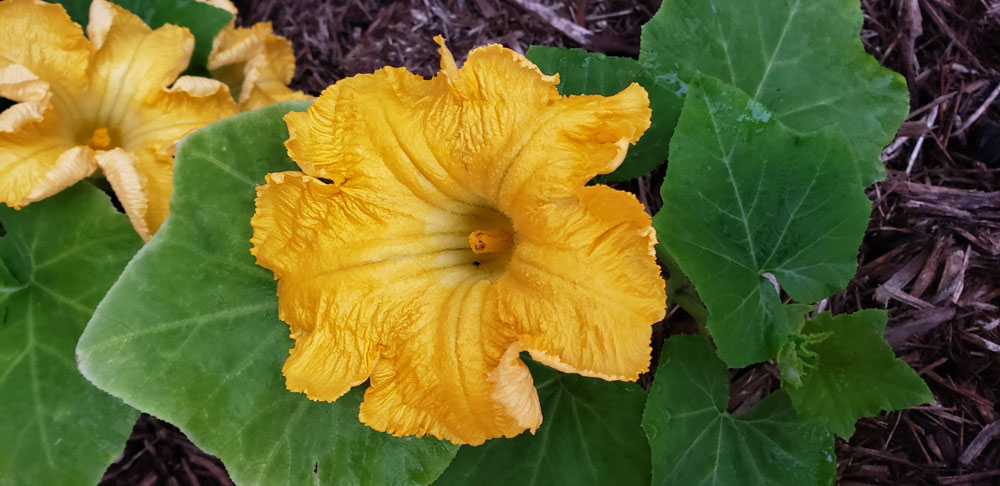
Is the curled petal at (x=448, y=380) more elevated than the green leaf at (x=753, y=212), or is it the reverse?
the green leaf at (x=753, y=212)

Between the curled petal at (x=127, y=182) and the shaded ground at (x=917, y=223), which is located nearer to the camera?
the curled petal at (x=127, y=182)

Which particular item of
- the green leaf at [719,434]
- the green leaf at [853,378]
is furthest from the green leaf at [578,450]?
the green leaf at [853,378]

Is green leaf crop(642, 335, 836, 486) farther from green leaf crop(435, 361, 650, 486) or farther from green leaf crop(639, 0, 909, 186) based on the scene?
green leaf crop(639, 0, 909, 186)

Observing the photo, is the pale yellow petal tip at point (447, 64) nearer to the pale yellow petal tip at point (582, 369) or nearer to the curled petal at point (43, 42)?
the pale yellow petal tip at point (582, 369)

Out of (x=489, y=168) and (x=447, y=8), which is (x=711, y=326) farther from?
(x=447, y=8)

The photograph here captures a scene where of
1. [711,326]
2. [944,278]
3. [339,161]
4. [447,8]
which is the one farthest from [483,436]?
[447,8]

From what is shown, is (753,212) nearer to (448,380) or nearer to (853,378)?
(853,378)

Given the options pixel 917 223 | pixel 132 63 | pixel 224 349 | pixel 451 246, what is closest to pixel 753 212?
pixel 451 246
